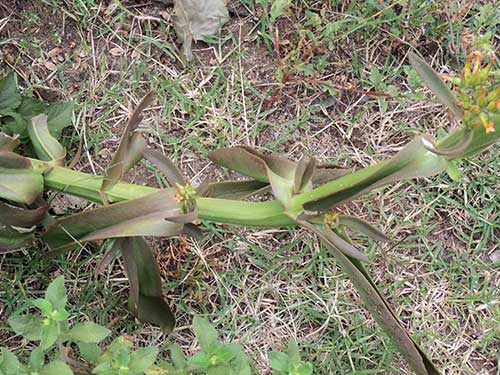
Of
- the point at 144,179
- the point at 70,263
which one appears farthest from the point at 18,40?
the point at 70,263

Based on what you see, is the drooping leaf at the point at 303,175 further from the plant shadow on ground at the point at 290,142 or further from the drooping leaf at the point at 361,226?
the plant shadow on ground at the point at 290,142

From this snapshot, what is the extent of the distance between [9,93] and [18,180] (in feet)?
1.08

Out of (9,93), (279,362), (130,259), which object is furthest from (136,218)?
(9,93)

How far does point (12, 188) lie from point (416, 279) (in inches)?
48.8

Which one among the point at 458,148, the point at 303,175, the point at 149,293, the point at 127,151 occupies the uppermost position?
the point at 458,148

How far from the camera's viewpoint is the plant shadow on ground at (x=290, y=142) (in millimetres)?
2068

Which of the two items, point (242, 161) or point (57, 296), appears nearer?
point (57, 296)

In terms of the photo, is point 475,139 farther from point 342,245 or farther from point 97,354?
point 97,354

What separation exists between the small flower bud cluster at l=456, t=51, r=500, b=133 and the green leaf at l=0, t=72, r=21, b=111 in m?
1.22

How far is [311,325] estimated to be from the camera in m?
2.11

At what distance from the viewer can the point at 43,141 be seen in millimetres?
1831

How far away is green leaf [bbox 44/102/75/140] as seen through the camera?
1977 mm

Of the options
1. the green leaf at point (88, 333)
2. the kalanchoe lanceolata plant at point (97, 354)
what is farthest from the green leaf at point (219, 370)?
the green leaf at point (88, 333)

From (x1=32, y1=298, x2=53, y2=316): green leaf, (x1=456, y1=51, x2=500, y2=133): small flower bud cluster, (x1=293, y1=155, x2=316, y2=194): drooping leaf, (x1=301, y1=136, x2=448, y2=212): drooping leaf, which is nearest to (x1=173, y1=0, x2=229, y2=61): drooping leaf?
(x1=293, y1=155, x2=316, y2=194): drooping leaf
